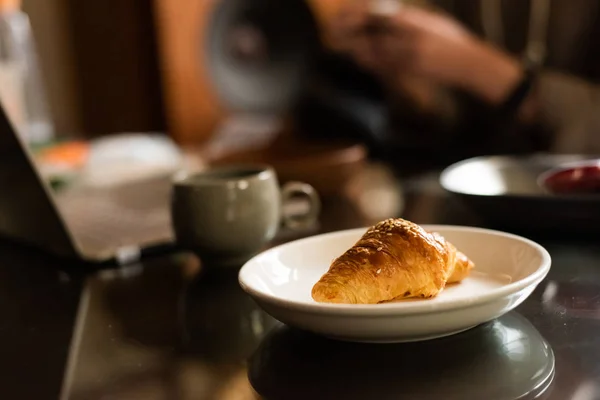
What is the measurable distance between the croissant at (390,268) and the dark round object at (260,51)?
1.04 meters

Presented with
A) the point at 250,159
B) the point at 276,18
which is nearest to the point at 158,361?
the point at 250,159

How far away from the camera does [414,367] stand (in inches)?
16.0

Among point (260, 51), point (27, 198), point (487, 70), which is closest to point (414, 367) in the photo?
point (27, 198)

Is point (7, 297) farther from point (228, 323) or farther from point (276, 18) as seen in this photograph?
point (276, 18)

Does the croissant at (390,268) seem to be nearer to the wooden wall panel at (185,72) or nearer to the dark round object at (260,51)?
the dark round object at (260,51)

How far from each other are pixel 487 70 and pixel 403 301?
0.99m

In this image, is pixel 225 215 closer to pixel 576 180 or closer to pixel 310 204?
pixel 310 204

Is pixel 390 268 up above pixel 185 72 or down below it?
above

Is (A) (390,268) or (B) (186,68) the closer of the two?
(A) (390,268)

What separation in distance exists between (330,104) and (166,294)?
790 millimetres

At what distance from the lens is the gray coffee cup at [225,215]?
64cm

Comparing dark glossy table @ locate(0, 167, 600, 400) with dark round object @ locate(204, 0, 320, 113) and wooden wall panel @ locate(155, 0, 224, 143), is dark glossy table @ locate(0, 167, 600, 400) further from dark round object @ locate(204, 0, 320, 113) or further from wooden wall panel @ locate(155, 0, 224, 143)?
wooden wall panel @ locate(155, 0, 224, 143)

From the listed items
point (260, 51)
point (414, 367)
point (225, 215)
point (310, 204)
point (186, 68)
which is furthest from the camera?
point (186, 68)

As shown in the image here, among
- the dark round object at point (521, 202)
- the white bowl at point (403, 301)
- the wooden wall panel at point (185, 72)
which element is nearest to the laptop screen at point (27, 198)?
the white bowl at point (403, 301)
